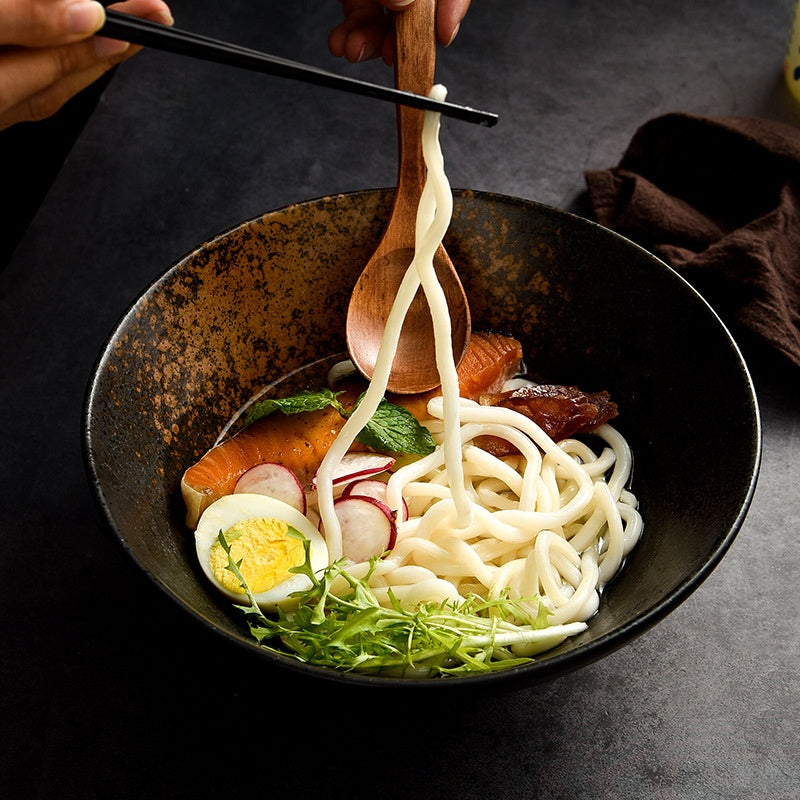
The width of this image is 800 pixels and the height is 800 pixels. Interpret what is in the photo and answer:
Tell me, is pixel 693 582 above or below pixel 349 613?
above

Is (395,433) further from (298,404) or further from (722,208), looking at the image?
(722,208)

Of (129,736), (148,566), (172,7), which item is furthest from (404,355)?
(172,7)

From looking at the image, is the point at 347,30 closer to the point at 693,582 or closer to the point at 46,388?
the point at 46,388

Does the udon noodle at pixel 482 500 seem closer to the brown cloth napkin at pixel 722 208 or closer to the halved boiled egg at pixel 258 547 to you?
the halved boiled egg at pixel 258 547

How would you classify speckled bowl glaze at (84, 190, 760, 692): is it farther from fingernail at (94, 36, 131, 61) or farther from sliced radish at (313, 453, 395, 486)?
fingernail at (94, 36, 131, 61)

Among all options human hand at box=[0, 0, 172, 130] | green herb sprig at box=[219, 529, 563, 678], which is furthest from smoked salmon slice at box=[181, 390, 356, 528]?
human hand at box=[0, 0, 172, 130]

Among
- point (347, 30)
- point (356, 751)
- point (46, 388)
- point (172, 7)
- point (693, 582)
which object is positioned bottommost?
point (356, 751)
